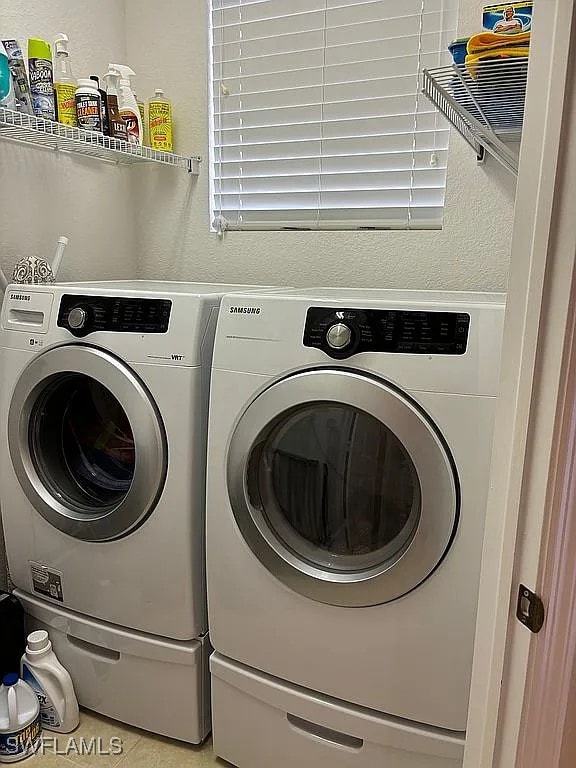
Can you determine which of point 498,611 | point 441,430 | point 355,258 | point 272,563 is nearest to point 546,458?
point 498,611

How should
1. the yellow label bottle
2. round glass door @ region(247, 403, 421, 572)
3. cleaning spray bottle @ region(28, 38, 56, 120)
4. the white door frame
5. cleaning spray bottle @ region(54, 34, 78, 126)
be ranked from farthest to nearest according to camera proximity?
the yellow label bottle, cleaning spray bottle @ region(54, 34, 78, 126), cleaning spray bottle @ region(28, 38, 56, 120), round glass door @ region(247, 403, 421, 572), the white door frame

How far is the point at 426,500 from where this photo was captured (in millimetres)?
1082

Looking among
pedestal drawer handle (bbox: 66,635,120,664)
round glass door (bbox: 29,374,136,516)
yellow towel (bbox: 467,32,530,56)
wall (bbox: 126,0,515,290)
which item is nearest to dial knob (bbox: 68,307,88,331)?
round glass door (bbox: 29,374,136,516)

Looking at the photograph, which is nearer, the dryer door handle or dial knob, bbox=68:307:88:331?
the dryer door handle

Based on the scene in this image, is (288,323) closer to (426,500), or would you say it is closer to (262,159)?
(426,500)

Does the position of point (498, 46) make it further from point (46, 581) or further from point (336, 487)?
point (46, 581)

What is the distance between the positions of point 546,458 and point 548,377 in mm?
88

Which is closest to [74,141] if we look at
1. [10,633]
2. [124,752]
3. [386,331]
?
[386,331]

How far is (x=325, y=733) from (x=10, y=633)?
2.77 ft

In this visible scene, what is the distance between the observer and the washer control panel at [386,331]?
1.07 metres

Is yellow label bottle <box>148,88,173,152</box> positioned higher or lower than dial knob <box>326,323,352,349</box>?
higher

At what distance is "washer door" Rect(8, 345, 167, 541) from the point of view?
1318 millimetres

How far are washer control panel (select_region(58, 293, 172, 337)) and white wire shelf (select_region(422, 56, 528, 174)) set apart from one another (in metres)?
0.73

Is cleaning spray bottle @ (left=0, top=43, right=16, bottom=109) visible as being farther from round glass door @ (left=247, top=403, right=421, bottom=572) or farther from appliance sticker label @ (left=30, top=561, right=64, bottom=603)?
appliance sticker label @ (left=30, top=561, right=64, bottom=603)
